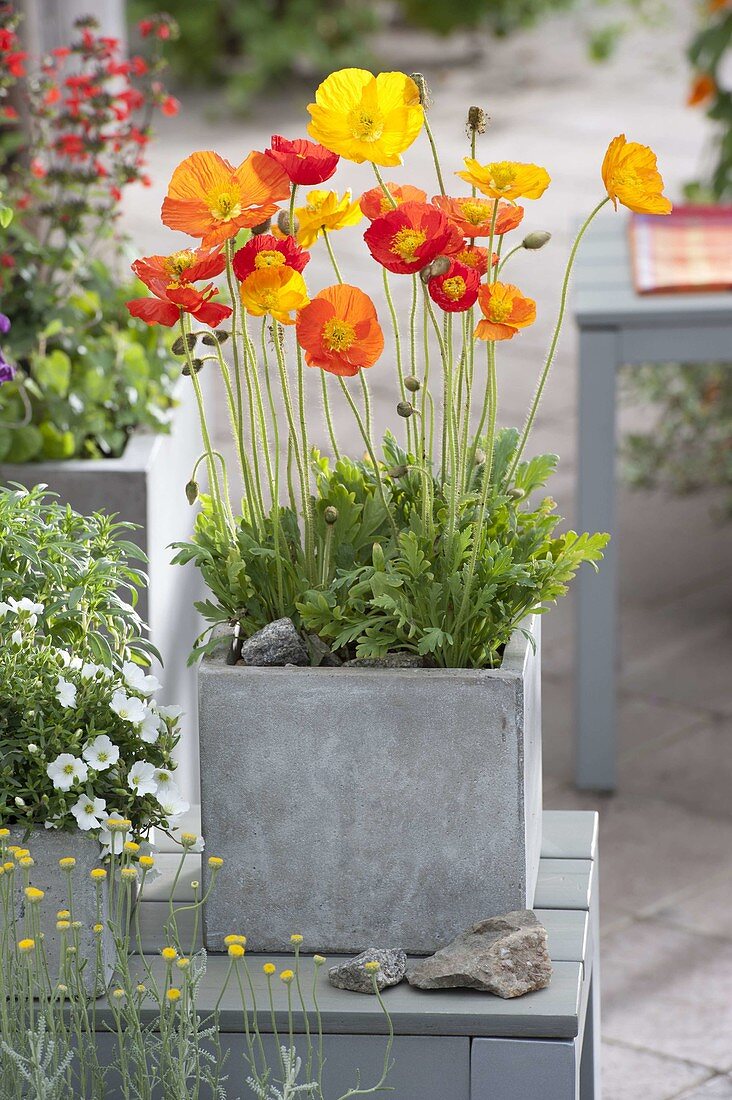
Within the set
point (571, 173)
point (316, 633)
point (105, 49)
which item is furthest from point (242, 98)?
point (316, 633)

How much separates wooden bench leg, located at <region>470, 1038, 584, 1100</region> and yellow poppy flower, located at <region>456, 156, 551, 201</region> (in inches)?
23.9

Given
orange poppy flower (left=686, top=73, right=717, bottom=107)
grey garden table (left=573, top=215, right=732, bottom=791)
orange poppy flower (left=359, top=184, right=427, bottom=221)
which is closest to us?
orange poppy flower (left=359, top=184, right=427, bottom=221)

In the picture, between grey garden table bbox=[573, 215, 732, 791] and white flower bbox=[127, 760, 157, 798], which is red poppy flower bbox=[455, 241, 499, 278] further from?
grey garden table bbox=[573, 215, 732, 791]

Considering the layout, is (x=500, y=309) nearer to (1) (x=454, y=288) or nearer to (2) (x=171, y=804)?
(1) (x=454, y=288)

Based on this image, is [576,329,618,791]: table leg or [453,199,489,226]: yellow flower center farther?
[576,329,618,791]: table leg

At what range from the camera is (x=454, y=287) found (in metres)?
1.21

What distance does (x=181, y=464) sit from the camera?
2.35 m

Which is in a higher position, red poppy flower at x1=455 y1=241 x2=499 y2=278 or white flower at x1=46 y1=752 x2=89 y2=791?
red poppy flower at x1=455 y1=241 x2=499 y2=278

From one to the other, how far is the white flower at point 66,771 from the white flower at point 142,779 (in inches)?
1.5

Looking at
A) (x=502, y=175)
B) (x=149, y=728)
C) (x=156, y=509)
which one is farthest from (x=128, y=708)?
(x=156, y=509)

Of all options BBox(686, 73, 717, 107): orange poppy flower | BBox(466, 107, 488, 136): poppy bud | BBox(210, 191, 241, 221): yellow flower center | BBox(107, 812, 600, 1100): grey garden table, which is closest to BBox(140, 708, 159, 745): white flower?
BBox(107, 812, 600, 1100): grey garden table

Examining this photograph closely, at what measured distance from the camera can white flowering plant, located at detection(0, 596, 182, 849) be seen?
1.22 meters

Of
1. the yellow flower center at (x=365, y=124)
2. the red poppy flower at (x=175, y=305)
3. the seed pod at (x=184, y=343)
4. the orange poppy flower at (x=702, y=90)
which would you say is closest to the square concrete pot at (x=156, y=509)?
the seed pod at (x=184, y=343)

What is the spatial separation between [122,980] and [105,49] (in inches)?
61.8
